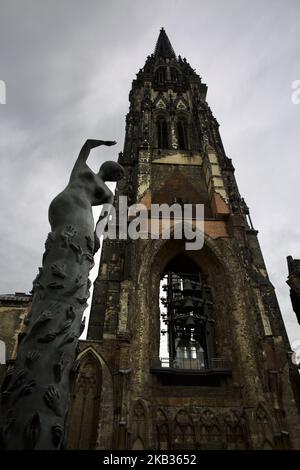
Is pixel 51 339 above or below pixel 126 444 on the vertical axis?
below

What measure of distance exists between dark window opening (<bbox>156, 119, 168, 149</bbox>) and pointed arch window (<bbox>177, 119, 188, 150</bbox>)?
86cm

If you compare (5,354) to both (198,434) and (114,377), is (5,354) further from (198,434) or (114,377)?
(198,434)

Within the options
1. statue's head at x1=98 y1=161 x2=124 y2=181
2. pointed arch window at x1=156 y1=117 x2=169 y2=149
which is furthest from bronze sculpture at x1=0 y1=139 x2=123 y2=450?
pointed arch window at x1=156 y1=117 x2=169 y2=149

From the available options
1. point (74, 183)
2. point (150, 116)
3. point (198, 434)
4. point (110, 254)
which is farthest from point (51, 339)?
point (150, 116)

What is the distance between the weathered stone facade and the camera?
9609 millimetres

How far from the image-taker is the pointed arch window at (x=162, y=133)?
21708 mm

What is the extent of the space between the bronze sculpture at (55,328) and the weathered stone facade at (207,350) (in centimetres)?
708

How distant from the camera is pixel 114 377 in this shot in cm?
1020

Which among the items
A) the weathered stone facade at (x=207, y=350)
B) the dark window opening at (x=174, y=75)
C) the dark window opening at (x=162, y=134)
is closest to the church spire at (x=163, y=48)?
the dark window opening at (x=174, y=75)

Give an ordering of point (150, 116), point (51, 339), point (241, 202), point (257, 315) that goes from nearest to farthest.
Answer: point (51, 339), point (257, 315), point (241, 202), point (150, 116)

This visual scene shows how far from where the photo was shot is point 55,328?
3.17 m

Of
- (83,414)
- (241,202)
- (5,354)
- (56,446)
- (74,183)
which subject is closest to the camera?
(56,446)

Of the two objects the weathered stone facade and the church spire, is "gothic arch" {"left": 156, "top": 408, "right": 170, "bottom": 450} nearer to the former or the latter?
the weathered stone facade

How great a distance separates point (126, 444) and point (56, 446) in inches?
289
